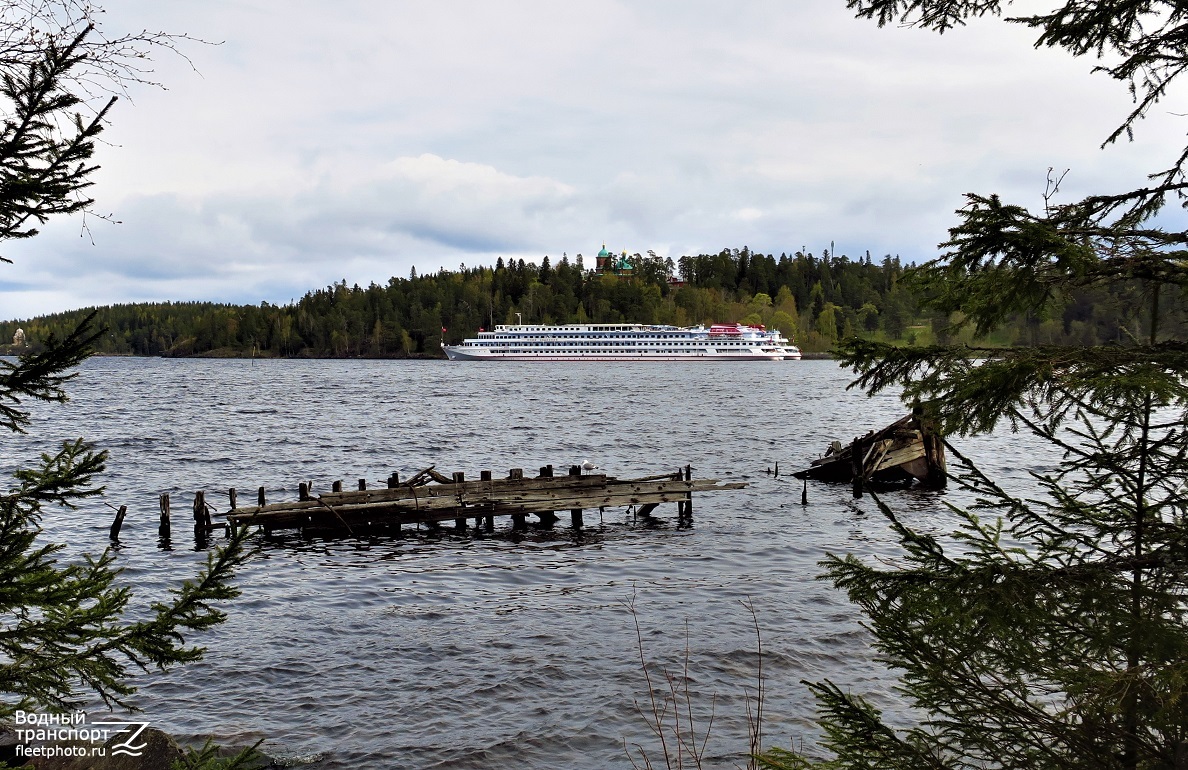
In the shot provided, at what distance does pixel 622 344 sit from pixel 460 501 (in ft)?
453

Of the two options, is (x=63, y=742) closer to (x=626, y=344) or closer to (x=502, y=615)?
(x=502, y=615)

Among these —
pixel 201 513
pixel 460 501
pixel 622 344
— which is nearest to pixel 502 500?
pixel 460 501

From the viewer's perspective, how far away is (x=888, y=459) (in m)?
27.4

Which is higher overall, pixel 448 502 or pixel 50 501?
pixel 50 501

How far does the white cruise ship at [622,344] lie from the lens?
508 ft

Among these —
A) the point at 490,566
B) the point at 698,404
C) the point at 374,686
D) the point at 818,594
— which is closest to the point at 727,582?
the point at 818,594

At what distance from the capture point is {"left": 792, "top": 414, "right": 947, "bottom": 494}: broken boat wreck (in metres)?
26.6

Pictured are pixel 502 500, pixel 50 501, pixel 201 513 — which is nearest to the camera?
pixel 50 501

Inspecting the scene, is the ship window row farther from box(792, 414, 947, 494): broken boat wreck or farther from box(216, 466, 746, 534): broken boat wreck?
box(216, 466, 746, 534): broken boat wreck

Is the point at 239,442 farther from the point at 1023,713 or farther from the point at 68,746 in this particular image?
the point at 1023,713

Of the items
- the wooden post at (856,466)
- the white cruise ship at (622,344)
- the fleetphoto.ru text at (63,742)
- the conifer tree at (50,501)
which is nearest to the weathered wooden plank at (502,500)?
the wooden post at (856,466)

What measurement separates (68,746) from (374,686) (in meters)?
4.48

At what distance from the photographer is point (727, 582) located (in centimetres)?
1594

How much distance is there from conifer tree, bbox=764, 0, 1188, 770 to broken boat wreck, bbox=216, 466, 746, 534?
636 inches
